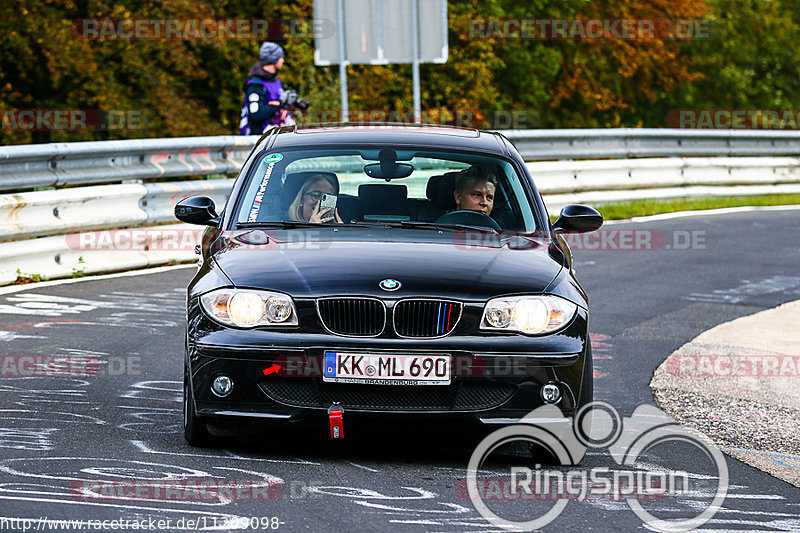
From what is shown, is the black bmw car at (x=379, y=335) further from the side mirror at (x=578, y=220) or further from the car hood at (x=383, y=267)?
the side mirror at (x=578, y=220)

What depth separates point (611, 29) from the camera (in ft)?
162

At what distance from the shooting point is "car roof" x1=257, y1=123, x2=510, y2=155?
747cm

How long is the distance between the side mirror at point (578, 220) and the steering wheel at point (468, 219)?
41 centimetres

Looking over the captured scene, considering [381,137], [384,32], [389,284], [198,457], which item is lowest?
[198,457]

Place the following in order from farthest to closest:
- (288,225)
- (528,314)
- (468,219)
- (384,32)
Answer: (384,32)
(468,219)
(288,225)
(528,314)

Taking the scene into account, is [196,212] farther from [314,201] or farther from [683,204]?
[683,204]

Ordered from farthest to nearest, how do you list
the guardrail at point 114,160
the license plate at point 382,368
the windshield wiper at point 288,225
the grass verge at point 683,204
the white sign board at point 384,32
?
the white sign board at point 384,32, the grass verge at point 683,204, the guardrail at point 114,160, the windshield wiper at point 288,225, the license plate at point 382,368

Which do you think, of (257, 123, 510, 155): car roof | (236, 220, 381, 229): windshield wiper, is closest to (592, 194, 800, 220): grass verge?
(257, 123, 510, 155): car roof

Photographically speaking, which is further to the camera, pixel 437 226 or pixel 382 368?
pixel 437 226

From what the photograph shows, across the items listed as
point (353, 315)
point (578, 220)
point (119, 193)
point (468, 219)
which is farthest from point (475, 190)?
point (119, 193)

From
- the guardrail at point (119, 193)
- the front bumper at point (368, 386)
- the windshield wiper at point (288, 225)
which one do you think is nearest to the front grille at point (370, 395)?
the front bumper at point (368, 386)

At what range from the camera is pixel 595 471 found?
6.01 meters

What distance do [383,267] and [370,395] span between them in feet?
1.88

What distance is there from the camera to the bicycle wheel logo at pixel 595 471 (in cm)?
524
